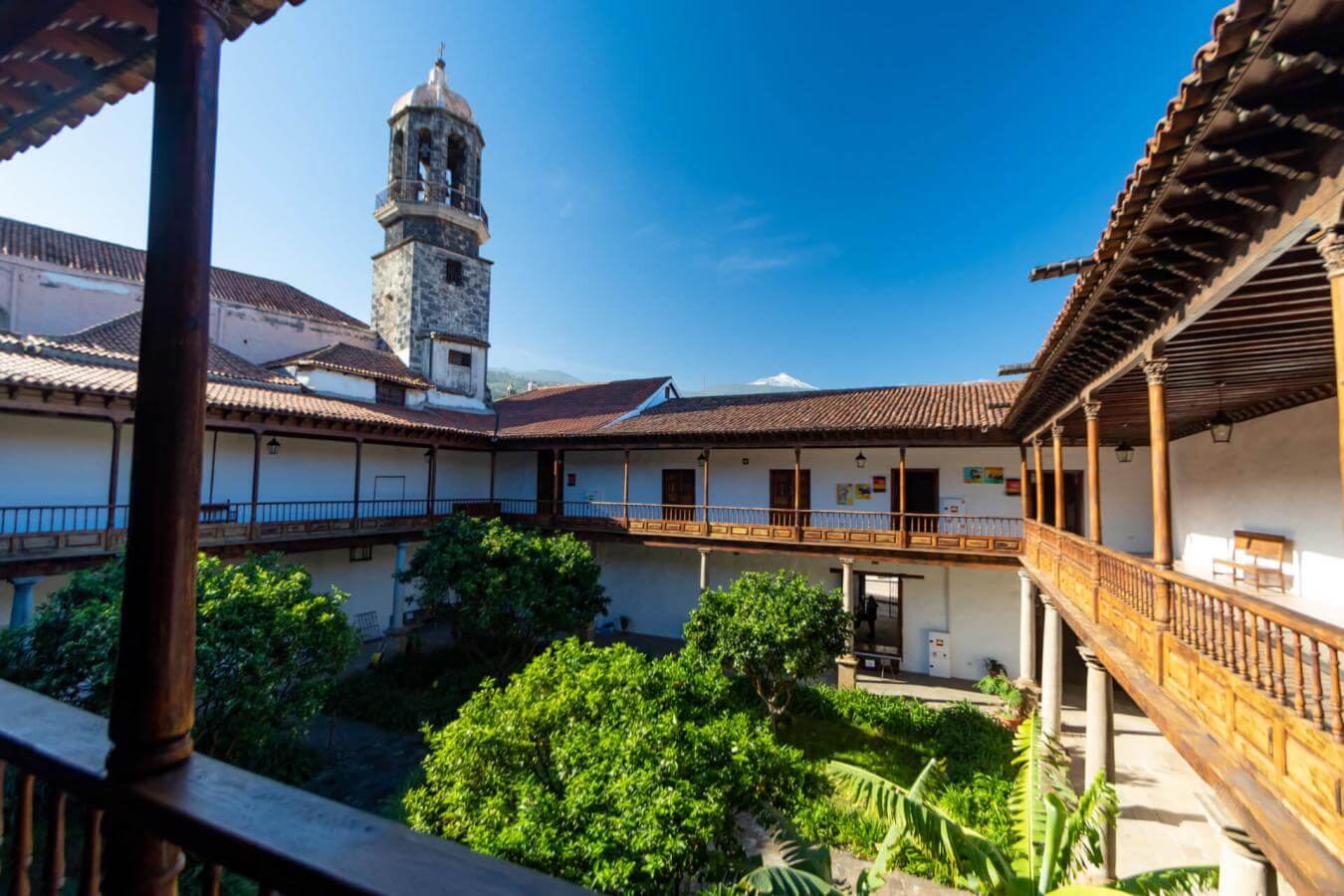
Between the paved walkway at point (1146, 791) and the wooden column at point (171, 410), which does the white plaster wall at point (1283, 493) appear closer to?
the paved walkway at point (1146, 791)

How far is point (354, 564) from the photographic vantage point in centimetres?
1593

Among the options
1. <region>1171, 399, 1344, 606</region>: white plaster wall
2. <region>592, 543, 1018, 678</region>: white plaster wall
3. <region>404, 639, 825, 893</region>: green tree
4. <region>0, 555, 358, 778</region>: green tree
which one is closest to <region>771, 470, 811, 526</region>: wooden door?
<region>592, 543, 1018, 678</region>: white plaster wall

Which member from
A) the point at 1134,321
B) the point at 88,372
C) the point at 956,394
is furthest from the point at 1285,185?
the point at 88,372

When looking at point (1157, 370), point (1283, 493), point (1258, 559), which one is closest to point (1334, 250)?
point (1157, 370)

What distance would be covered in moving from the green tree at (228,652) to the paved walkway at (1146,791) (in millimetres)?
9923

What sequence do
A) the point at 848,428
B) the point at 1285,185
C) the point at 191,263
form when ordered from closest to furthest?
the point at 191,263 < the point at 1285,185 < the point at 848,428

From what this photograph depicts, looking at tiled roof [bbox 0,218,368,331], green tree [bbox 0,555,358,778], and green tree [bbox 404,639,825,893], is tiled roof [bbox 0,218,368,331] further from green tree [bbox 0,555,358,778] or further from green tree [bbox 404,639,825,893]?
green tree [bbox 404,639,825,893]

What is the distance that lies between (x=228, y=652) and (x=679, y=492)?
11.8 meters

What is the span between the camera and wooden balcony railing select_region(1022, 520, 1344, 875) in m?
2.71

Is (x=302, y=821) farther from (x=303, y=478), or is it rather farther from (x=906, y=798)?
(x=303, y=478)

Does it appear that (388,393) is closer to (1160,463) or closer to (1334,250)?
(1160,463)

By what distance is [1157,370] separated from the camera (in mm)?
4836

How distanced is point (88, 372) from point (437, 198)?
1344cm

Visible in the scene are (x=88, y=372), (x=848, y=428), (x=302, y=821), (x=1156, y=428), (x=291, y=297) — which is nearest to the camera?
(x=302, y=821)
